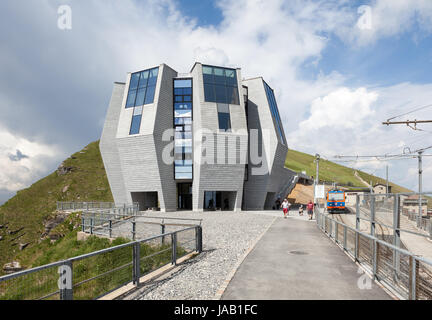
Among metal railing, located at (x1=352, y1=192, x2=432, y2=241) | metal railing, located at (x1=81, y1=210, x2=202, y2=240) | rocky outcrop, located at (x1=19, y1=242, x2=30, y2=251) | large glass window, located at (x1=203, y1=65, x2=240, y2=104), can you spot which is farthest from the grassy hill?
metal railing, located at (x1=352, y1=192, x2=432, y2=241)

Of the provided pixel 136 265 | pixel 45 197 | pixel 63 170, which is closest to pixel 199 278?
pixel 136 265

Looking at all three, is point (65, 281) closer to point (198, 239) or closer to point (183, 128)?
point (198, 239)

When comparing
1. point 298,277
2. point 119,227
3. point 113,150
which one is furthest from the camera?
point 113,150

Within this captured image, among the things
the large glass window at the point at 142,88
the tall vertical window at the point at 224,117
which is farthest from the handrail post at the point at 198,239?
the large glass window at the point at 142,88

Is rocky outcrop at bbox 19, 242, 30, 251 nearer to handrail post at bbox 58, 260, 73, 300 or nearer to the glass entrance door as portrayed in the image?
the glass entrance door

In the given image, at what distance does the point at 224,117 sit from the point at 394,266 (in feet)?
105

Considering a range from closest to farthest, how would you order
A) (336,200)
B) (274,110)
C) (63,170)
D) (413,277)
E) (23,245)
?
(413,277)
(336,200)
(274,110)
(23,245)
(63,170)

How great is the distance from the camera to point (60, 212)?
37.6 meters

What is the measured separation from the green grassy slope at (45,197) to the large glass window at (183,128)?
3348 cm

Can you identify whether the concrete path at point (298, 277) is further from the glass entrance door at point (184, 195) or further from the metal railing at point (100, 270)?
the glass entrance door at point (184, 195)

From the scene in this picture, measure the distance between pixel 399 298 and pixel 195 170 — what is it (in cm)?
3155

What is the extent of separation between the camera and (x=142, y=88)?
3875cm

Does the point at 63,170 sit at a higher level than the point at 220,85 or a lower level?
lower

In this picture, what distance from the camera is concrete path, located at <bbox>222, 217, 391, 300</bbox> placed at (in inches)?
253
